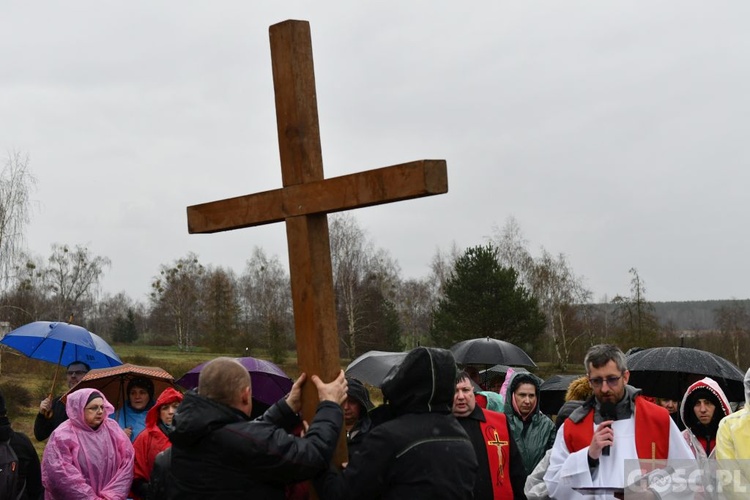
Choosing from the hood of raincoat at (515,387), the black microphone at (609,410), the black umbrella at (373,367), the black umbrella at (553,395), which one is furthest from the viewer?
the black umbrella at (553,395)

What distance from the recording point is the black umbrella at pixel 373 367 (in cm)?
922

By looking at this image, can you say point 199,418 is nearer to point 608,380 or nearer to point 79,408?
point 608,380

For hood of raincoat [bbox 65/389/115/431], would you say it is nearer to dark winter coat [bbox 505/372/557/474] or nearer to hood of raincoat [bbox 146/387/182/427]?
hood of raincoat [bbox 146/387/182/427]

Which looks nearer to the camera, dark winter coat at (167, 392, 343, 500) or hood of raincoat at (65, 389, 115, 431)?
dark winter coat at (167, 392, 343, 500)

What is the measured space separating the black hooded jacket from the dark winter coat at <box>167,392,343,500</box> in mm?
159

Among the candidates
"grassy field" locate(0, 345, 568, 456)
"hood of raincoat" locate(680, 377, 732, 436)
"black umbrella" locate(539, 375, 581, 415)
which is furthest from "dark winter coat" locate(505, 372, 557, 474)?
"grassy field" locate(0, 345, 568, 456)

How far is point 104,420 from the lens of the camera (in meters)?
6.91

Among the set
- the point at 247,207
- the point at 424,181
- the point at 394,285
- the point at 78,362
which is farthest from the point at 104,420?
the point at 394,285

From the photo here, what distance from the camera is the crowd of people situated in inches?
150

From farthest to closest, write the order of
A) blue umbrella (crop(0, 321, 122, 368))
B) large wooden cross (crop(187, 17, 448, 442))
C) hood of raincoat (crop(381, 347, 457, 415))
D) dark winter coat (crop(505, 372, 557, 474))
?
1. blue umbrella (crop(0, 321, 122, 368))
2. dark winter coat (crop(505, 372, 557, 474))
3. large wooden cross (crop(187, 17, 448, 442))
4. hood of raincoat (crop(381, 347, 457, 415))

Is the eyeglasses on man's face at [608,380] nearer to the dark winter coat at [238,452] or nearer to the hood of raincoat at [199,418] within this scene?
the dark winter coat at [238,452]

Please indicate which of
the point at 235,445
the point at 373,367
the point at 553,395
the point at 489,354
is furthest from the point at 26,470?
the point at 553,395

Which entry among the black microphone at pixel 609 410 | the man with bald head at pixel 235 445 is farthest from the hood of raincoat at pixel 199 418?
the black microphone at pixel 609 410

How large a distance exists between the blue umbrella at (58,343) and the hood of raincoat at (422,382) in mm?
5680
